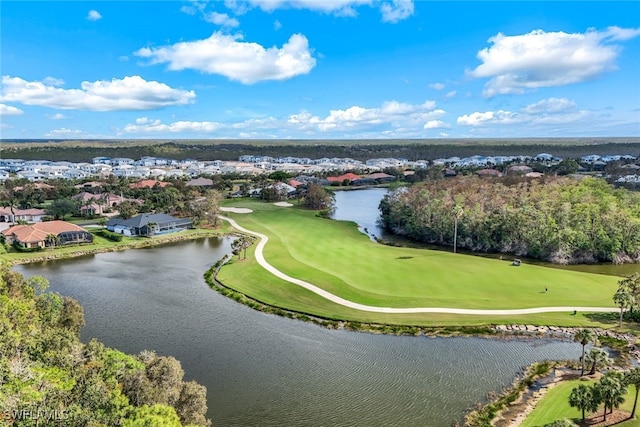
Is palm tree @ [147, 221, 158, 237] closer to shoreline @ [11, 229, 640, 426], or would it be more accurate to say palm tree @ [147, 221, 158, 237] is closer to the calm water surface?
the calm water surface

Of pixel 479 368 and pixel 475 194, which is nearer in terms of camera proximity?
pixel 479 368

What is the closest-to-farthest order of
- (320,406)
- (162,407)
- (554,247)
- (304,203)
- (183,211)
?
1. (162,407)
2. (320,406)
3. (554,247)
4. (183,211)
5. (304,203)

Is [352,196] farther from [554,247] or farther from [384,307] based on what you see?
[384,307]

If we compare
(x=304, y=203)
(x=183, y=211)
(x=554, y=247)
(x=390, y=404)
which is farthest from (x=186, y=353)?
(x=304, y=203)

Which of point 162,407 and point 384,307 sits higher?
point 162,407

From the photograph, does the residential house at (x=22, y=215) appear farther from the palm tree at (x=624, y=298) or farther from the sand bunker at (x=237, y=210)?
the palm tree at (x=624, y=298)

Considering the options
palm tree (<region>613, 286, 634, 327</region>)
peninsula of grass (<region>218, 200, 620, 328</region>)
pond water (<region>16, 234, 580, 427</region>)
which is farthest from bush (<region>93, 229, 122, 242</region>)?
palm tree (<region>613, 286, 634, 327</region>)

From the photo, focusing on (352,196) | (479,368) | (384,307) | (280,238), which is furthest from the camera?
(352,196)
